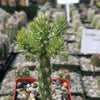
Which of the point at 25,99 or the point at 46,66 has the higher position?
the point at 46,66

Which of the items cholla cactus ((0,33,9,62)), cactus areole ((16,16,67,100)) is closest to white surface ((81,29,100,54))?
cactus areole ((16,16,67,100))

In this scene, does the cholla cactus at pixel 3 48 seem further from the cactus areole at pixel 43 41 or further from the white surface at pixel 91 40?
the cactus areole at pixel 43 41

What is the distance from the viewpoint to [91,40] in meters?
2.96

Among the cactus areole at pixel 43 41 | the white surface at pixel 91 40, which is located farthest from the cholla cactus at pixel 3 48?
the cactus areole at pixel 43 41

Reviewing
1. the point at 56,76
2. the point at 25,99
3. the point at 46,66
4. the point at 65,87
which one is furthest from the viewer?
the point at 56,76

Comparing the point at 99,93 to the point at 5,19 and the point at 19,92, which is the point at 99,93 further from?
the point at 5,19

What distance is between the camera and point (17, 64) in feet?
12.0

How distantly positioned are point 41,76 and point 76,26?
3.71 metres

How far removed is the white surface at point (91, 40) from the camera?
9.56 feet

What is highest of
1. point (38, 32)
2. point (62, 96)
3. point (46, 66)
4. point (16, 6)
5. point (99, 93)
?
point (16, 6)

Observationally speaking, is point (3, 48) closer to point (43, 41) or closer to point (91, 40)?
point (91, 40)

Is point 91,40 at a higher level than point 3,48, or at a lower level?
higher

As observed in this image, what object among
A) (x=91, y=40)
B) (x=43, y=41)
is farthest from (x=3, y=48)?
(x=43, y=41)

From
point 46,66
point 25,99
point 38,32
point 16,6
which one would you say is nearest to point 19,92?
point 25,99
